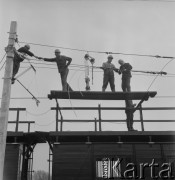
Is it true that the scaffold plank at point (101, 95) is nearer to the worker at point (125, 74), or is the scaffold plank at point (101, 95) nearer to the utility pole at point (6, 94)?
the worker at point (125, 74)

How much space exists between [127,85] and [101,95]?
4.59 feet

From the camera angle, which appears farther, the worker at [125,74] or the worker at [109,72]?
the worker at [109,72]

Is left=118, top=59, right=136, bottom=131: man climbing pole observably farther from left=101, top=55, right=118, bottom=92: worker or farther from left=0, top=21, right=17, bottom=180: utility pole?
left=0, top=21, right=17, bottom=180: utility pole

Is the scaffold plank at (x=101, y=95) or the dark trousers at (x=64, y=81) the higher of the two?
the dark trousers at (x=64, y=81)

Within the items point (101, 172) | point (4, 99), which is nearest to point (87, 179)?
point (101, 172)

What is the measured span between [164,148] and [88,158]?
3059 mm

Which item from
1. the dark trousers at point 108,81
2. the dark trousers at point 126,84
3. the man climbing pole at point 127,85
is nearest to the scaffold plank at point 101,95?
the man climbing pole at point 127,85

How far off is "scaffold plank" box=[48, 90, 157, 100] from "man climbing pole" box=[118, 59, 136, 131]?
0.36 meters

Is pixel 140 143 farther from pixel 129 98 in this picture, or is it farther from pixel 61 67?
pixel 61 67

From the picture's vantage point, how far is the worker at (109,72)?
14.6 meters

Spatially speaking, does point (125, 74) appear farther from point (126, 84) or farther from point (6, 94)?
point (6, 94)

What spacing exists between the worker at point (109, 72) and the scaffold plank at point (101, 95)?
0.81m

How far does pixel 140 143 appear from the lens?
13.4 m

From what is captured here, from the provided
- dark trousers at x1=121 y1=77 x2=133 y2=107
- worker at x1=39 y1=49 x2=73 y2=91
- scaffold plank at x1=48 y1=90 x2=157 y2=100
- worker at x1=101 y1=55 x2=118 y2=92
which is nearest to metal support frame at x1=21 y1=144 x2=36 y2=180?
scaffold plank at x1=48 y1=90 x2=157 y2=100
